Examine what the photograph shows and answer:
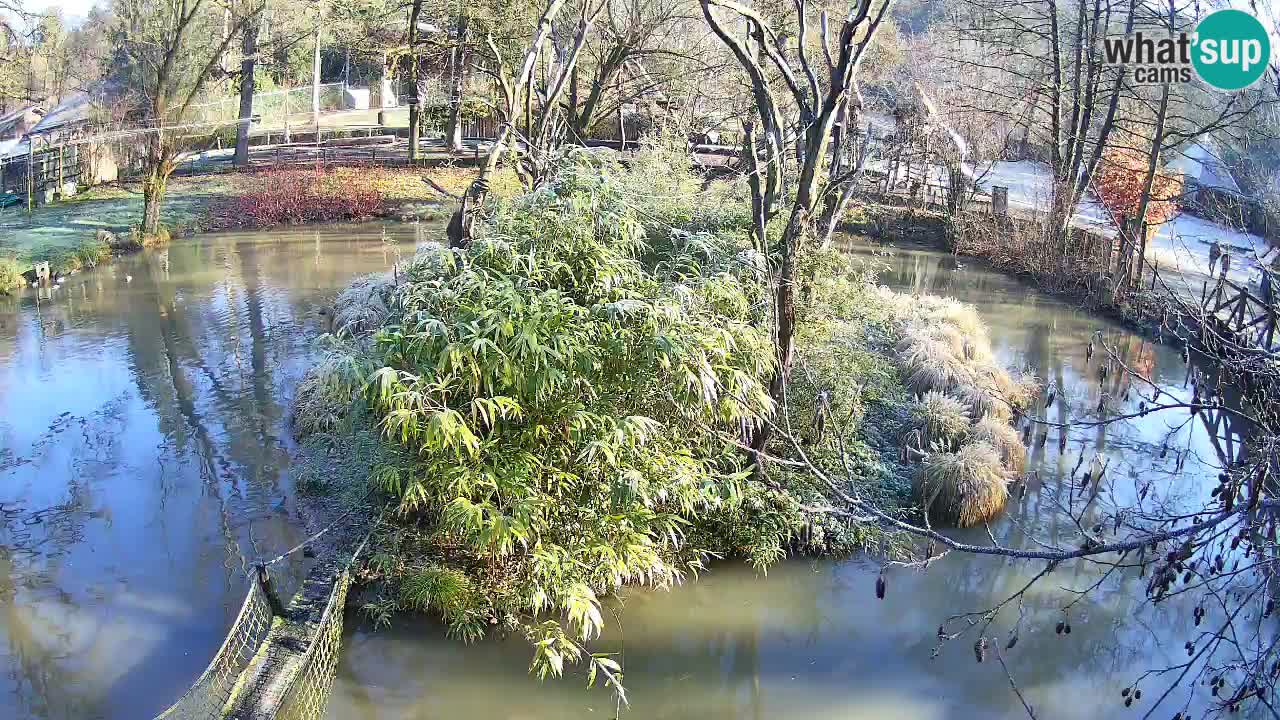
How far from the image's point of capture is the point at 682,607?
6633mm

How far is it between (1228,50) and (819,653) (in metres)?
6.50

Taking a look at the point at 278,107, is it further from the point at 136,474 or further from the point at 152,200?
the point at 136,474

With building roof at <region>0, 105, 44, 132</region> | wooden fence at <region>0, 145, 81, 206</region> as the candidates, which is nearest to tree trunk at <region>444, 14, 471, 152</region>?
wooden fence at <region>0, 145, 81, 206</region>

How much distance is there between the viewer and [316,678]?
5418 millimetres

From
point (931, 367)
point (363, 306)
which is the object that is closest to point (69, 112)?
point (363, 306)

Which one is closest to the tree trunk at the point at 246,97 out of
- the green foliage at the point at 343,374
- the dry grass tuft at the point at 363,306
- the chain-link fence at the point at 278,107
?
the chain-link fence at the point at 278,107

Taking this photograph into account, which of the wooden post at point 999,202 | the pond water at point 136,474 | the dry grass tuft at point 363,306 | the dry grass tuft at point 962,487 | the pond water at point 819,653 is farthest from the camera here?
the wooden post at point 999,202

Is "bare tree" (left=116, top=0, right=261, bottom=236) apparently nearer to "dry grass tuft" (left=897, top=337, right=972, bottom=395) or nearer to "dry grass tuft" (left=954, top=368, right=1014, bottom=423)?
"dry grass tuft" (left=897, top=337, right=972, bottom=395)

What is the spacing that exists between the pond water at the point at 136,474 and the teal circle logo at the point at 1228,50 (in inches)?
302

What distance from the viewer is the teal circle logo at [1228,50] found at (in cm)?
715

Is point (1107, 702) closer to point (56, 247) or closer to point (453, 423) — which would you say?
point (453, 423)

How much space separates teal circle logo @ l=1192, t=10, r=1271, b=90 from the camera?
7148 mm

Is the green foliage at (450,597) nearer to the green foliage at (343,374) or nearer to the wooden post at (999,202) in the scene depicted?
the green foliage at (343,374)

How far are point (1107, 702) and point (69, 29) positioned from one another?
107ft
